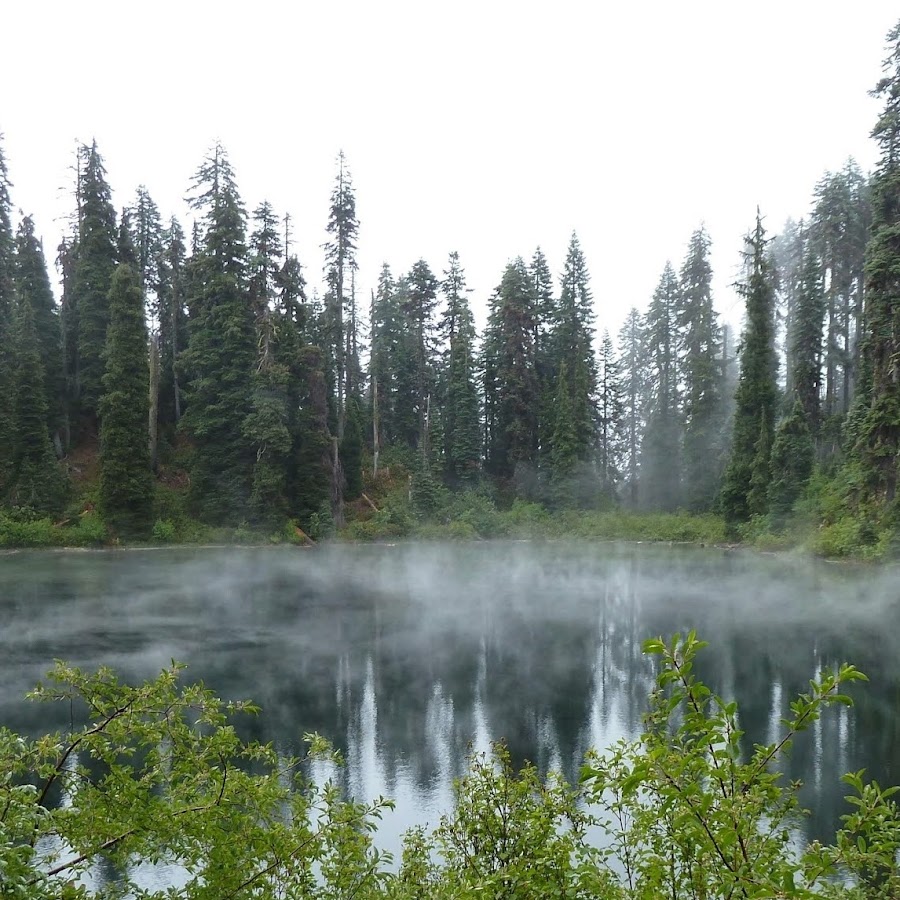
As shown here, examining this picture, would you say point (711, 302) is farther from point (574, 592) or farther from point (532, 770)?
point (532, 770)

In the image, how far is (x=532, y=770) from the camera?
511 cm

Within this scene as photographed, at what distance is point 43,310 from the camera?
41250 millimetres

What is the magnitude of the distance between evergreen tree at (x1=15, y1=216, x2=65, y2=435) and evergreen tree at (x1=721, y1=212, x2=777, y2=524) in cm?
3431

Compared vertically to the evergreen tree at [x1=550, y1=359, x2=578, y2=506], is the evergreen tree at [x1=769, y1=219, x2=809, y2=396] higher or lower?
higher

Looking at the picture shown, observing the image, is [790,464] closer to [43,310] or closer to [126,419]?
[126,419]

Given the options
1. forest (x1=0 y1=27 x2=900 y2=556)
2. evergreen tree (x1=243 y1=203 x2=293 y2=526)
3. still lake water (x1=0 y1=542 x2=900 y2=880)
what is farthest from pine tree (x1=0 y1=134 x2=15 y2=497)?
evergreen tree (x1=243 y1=203 x2=293 y2=526)

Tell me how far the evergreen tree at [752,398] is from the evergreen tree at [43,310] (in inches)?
1351

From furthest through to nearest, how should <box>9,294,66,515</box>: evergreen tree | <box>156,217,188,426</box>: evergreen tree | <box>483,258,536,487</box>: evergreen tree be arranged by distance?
<box>483,258,536,487</box>: evergreen tree < <box>156,217,188,426</box>: evergreen tree < <box>9,294,66,515</box>: evergreen tree

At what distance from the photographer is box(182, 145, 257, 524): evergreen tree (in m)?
37.9

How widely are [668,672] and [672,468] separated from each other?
4812cm

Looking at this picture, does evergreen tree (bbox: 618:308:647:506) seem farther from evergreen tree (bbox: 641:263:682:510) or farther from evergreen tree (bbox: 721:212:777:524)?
evergreen tree (bbox: 721:212:777:524)

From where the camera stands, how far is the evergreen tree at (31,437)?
34250 mm

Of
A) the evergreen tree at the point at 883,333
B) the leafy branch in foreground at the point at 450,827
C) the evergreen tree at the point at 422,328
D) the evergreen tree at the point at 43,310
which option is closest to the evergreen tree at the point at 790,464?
the evergreen tree at the point at 883,333

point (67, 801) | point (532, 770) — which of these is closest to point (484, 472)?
point (67, 801)
